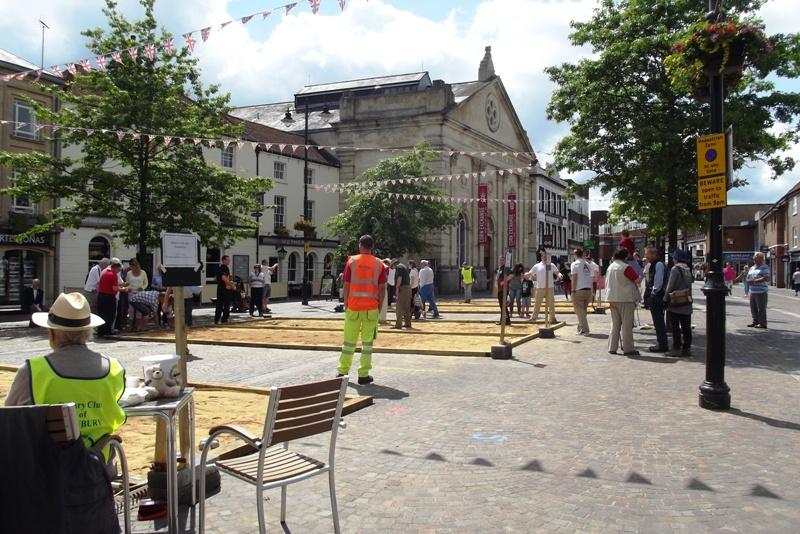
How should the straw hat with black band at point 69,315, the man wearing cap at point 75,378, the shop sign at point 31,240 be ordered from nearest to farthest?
the man wearing cap at point 75,378 → the straw hat with black band at point 69,315 → the shop sign at point 31,240

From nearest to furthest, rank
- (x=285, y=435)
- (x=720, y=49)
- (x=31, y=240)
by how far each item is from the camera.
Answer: (x=285, y=435) → (x=720, y=49) → (x=31, y=240)

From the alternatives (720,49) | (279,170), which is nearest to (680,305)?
(720,49)

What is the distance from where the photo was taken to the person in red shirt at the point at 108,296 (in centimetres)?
1446

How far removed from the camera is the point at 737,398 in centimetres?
750

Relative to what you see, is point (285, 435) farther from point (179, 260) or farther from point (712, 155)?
point (712, 155)

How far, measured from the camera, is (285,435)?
11.8ft

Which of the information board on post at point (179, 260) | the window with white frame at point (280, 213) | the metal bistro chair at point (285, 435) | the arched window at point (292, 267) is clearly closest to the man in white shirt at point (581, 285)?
the information board on post at point (179, 260)

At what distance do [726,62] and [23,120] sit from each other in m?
26.6

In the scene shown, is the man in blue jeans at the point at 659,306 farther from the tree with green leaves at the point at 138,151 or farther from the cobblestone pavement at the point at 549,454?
the tree with green leaves at the point at 138,151

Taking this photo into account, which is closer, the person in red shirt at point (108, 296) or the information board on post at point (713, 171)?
the information board on post at point (713, 171)

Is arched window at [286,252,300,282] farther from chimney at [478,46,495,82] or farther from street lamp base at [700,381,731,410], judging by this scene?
street lamp base at [700,381,731,410]

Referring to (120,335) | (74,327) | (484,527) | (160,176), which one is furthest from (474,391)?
(160,176)

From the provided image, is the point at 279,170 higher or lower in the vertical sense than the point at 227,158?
lower

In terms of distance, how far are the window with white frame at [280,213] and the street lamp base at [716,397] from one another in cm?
3151
